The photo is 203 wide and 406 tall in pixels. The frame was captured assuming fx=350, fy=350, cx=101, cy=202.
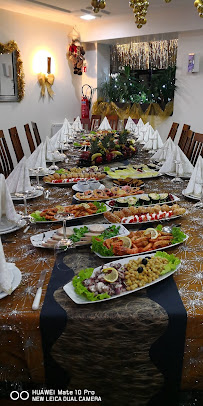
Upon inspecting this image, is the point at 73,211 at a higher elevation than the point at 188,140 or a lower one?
lower

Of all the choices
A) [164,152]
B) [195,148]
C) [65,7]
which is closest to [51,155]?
[164,152]

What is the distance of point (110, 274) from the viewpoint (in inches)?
45.0

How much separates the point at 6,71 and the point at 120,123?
8.97 ft

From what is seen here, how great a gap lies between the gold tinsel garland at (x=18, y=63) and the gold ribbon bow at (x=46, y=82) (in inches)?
24.8

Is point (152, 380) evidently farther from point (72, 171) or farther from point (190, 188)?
point (72, 171)

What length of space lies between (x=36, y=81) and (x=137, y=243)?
5.75 meters

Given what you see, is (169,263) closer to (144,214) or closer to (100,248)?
(100,248)

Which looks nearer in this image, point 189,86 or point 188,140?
point 188,140

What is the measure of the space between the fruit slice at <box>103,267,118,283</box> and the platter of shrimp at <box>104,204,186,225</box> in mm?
528

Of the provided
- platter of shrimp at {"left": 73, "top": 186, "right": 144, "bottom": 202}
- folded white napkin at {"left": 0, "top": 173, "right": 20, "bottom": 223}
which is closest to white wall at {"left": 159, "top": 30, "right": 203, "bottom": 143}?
platter of shrimp at {"left": 73, "top": 186, "right": 144, "bottom": 202}

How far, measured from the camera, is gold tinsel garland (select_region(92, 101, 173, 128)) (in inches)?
275

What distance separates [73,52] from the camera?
7.11m

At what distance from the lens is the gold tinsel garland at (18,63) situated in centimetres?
547

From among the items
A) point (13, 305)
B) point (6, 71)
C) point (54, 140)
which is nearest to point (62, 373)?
point (13, 305)
